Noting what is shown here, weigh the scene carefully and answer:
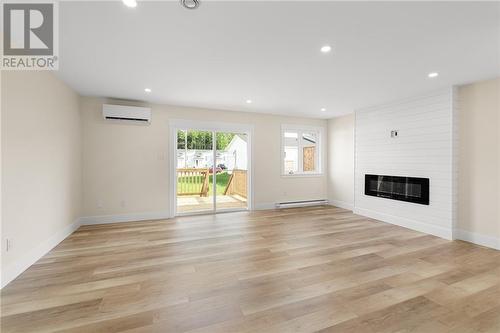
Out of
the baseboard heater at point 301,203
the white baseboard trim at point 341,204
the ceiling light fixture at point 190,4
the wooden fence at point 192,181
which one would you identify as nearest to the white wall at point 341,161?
the white baseboard trim at point 341,204

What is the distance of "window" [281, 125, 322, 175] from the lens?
632cm

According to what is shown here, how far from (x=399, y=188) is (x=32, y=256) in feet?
19.7

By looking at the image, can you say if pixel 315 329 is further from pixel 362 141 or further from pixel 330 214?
pixel 362 141

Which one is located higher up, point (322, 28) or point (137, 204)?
point (322, 28)

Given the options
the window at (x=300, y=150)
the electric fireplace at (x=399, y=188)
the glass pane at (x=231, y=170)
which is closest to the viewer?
the electric fireplace at (x=399, y=188)

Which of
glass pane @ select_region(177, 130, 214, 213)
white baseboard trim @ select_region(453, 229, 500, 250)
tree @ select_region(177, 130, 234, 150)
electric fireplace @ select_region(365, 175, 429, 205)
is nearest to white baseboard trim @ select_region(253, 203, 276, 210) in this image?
glass pane @ select_region(177, 130, 214, 213)

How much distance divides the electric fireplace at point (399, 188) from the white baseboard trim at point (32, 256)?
596 cm

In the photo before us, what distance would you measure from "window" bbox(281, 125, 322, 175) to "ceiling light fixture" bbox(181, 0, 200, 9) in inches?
180

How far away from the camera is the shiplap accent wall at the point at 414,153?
12.5 feet

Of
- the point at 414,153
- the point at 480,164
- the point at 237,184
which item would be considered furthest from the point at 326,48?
the point at 237,184

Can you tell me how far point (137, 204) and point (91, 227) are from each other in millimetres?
884

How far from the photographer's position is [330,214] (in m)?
5.45

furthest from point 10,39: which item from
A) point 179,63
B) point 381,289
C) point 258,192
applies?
point 258,192

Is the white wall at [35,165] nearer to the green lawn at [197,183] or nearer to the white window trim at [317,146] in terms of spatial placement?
the green lawn at [197,183]
